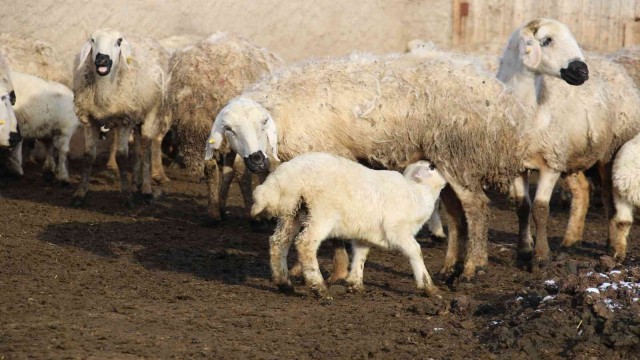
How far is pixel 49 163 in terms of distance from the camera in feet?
49.8

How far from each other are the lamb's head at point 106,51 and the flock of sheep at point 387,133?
18mm

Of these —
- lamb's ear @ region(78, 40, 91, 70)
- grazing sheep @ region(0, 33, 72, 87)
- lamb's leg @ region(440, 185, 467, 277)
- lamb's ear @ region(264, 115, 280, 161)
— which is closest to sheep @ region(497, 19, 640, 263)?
lamb's leg @ region(440, 185, 467, 277)

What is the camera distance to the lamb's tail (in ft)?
27.0

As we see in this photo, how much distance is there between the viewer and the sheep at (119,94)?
13055mm

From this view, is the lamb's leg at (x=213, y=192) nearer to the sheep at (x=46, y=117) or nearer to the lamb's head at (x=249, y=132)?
the lamb's head at (x=249, y=132)

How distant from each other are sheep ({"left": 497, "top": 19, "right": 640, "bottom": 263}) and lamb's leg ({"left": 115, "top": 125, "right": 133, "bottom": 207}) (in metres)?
4.79

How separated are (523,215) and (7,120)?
19.7ft

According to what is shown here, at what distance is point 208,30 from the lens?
1792cm

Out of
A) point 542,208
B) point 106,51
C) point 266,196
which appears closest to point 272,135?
point 266,196

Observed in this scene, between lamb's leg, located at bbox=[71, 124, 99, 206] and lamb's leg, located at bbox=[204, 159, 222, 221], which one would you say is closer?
lamb's leg, located at bbox=[204, 159, 222, 221]

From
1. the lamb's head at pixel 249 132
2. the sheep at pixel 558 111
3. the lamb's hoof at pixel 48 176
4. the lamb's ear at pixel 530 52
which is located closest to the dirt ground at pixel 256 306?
the sheep at pixel 558 111

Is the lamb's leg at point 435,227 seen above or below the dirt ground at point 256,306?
below

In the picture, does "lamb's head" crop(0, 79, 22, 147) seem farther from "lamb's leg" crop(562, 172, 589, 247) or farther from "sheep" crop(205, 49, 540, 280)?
"lamb's leg" crop(562, 172, 589, 247)

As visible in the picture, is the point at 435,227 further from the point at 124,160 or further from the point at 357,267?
the point at 124,160
